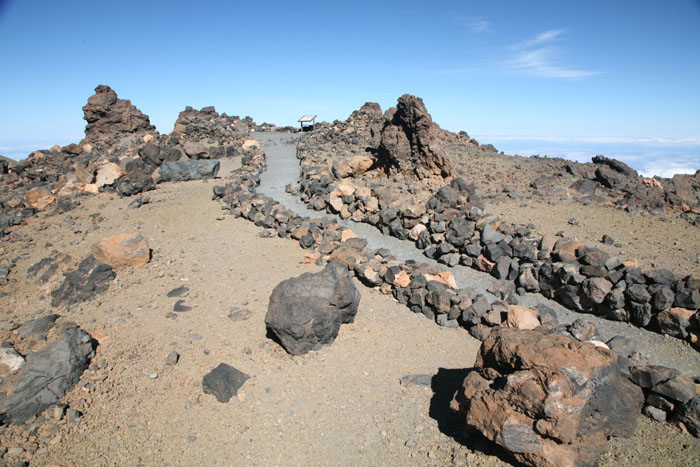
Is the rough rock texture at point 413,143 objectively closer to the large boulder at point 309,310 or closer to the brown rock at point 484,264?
the brown rock at point 484,264

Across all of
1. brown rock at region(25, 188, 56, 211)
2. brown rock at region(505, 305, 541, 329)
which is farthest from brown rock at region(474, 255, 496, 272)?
brown rock at region(25, 188, 56, 211)

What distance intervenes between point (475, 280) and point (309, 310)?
4917mm

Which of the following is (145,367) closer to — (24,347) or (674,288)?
(24,347)

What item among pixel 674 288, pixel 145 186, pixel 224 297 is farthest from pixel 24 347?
pixel 674 288

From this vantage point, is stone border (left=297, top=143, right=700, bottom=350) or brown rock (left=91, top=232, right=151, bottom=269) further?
brown rock (left=91, top=232, right=151, bottom=269)

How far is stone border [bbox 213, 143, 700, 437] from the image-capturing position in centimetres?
486

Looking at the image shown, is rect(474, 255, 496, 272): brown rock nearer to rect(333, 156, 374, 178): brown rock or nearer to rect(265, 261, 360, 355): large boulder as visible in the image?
rect(265, 261, 360, 355): large boulder

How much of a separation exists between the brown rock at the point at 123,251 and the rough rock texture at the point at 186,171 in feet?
27.8

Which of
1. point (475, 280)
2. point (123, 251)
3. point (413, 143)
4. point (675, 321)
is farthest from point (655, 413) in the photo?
point (413, 143)

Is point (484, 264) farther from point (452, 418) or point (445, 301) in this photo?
point (452, 418)

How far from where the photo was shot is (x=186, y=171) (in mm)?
18031

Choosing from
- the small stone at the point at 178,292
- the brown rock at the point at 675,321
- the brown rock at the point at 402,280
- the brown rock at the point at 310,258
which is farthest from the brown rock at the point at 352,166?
the brown rock at the point at 675,321

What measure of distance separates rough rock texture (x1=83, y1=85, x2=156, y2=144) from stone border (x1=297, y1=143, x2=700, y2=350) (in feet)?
73.6

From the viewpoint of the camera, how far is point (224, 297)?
8.46 metres
